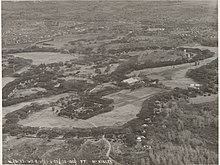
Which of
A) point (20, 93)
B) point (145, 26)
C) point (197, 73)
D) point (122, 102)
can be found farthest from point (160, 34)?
point (20, 93)

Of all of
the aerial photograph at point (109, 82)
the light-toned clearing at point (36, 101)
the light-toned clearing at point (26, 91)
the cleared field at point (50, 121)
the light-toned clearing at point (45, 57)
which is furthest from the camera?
the light-toned clearing at point (45, 57)

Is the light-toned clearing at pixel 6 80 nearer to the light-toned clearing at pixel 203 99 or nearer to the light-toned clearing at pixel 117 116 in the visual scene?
the light-toned clearing at pixel 117 116

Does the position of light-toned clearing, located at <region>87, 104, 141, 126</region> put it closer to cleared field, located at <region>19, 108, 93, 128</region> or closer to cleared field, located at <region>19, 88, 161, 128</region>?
cleared field, located at <region>19, 88, 161, 128</region>

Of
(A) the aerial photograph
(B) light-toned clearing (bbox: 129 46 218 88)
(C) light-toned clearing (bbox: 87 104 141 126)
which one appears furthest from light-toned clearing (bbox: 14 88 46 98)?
(B) light-toned clearing (bbox: 129 46 218 88)

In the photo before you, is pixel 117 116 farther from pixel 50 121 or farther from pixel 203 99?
pixel 203 99

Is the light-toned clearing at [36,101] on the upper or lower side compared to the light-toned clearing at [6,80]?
lower

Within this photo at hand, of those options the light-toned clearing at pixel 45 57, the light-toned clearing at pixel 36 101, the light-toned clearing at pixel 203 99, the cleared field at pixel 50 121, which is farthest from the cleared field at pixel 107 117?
the light-toned clearing at pixel 45 57

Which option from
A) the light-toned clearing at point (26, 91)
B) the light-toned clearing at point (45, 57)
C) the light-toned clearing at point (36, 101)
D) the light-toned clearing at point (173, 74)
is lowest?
the light-toned clearing at point (36, 101)
